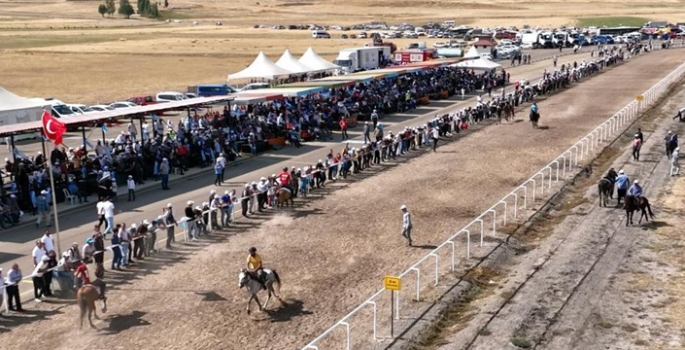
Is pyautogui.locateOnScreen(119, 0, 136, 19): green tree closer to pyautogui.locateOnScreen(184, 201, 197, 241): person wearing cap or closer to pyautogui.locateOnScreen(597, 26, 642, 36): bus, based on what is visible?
pyautogui.locateOnScreen(597, 26, 642, 36): bus

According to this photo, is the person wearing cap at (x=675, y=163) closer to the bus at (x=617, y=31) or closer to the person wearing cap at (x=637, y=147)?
the person wearing cap at (x=637, y=147)

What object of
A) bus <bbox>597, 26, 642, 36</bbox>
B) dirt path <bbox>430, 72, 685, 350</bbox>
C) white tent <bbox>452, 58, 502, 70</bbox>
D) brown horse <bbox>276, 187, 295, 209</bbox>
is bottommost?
dirt path <bbox>430, 72, 685, 350</bbox>

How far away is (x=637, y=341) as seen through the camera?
1437cm

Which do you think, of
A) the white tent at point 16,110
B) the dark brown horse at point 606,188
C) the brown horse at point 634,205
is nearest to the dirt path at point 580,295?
the brown horse at point 634,205

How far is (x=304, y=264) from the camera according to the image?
19359 mm

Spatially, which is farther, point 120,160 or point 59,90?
point 59,90

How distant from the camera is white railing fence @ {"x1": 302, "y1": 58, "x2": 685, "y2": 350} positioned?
14.7 m

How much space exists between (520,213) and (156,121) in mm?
20696

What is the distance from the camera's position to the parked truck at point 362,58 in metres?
67.0

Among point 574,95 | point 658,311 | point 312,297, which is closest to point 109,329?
point 312,297

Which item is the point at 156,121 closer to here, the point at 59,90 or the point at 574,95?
the point at 59,90

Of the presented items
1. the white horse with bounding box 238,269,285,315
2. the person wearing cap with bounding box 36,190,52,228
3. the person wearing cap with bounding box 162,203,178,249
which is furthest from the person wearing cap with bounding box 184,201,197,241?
the white horse with bounding box 238,269,285,315

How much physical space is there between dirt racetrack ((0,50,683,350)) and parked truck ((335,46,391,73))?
33.7 metres

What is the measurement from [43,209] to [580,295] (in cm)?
1634
